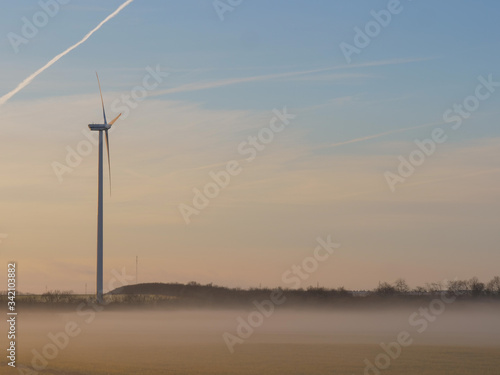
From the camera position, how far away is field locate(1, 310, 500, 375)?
158ft

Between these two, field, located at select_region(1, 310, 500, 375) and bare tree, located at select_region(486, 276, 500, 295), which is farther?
bare tree, located at select_region(486, 276, 500, 295)

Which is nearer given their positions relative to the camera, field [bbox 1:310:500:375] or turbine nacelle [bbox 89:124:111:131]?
field [bbox 1:310:500:375]

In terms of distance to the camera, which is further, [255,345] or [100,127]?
[100,127]

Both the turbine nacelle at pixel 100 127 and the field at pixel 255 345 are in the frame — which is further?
the turbine nacelle at pixel 100 127

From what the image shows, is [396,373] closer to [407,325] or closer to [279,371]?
[279,371]

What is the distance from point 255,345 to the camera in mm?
63844

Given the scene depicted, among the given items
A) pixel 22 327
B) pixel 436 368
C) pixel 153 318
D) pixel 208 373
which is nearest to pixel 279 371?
pixel 208 373

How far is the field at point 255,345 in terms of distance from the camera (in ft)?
158

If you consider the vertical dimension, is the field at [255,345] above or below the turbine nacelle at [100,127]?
below

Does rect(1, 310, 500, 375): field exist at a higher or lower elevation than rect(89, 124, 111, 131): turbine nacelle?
lower

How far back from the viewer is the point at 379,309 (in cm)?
11569

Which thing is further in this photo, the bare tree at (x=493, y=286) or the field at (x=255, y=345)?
the bare tree at (x=493, y=286)

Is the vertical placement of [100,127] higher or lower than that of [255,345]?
higher

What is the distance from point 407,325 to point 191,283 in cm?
5473
